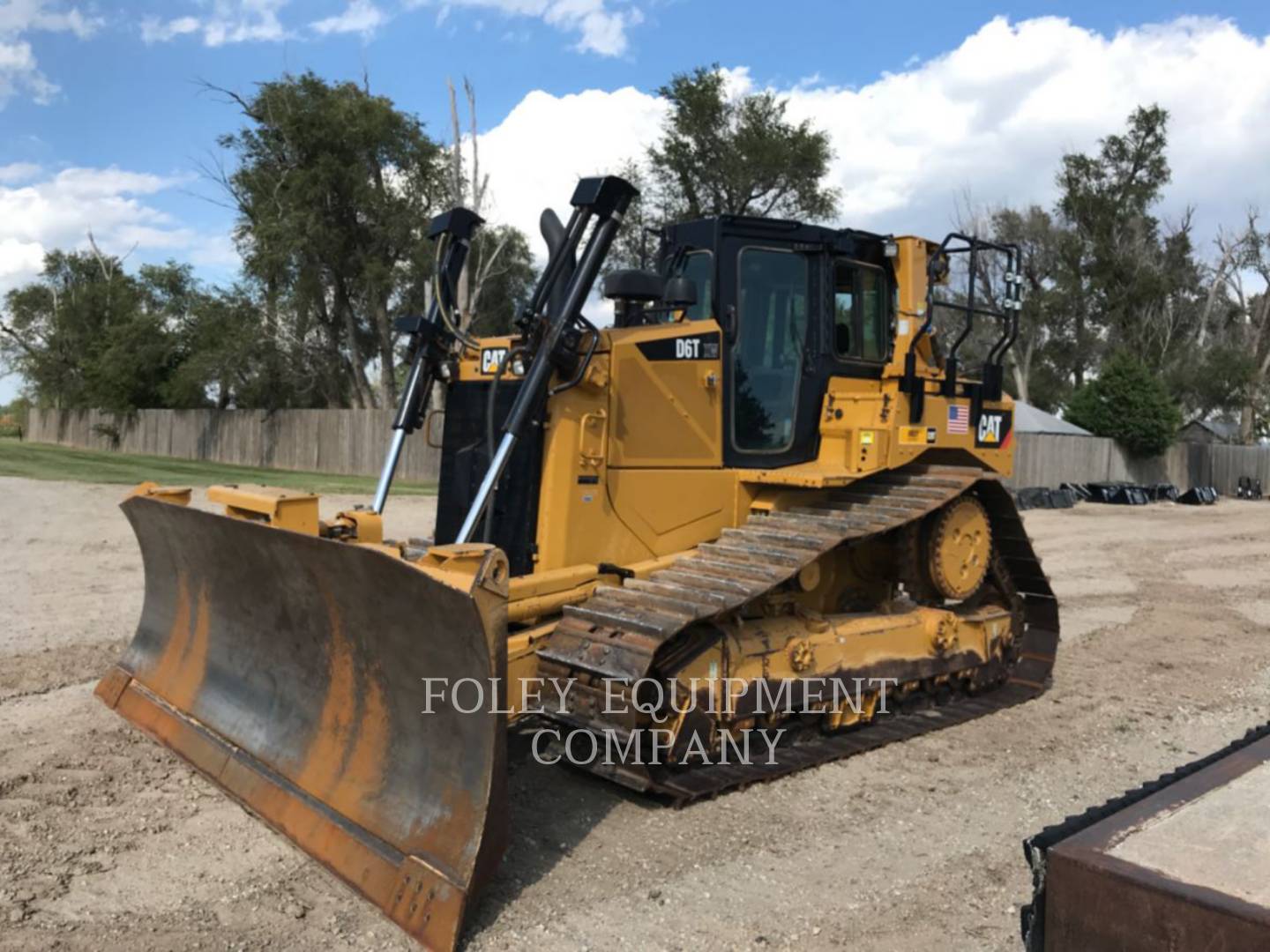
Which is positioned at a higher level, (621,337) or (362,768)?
(621,337)

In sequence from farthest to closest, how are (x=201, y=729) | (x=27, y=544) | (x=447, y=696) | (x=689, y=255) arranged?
1. (x=27, y=544)
2. (x=689, y=255)
3. (x=201, y=729)
4. (x=447, y=696)

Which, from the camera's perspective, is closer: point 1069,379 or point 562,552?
point 562,552

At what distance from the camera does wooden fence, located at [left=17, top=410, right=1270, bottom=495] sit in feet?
91.9

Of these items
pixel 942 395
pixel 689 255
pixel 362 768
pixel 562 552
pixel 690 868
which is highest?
pixel 689 255

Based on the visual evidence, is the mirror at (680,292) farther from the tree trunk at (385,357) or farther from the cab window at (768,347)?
the tree trunk at (385,357)

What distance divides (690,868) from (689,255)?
359 cm

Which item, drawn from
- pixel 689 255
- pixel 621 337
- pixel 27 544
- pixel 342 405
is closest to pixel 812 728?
pixel 621 337

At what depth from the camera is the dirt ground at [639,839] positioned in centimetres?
377

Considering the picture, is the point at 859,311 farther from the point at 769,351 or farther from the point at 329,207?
the point at 329,207

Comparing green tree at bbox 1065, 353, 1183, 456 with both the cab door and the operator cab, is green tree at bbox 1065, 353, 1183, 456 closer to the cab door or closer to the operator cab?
the operator cab

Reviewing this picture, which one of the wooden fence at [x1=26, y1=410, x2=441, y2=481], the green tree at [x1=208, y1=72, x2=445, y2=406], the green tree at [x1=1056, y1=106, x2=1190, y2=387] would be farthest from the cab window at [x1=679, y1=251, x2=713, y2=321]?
the green tree at [x1=1056, y1=106, x2=1190, y2=387]

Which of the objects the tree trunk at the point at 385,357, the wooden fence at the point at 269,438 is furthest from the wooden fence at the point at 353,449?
the tree trunk at the point at 385,357

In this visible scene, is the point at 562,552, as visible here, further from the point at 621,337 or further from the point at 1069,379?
the point at 1069,379

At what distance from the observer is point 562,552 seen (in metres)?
5.43
